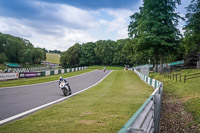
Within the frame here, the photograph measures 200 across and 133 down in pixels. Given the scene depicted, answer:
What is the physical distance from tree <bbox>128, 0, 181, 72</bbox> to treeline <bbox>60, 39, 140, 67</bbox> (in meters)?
79.2

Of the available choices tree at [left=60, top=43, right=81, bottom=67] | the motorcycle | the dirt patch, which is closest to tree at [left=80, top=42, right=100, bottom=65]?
tree at [left=60, top=43, right=81, bottom=67]

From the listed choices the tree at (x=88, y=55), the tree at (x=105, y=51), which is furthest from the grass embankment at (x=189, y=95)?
the tree at (x=88, y=55)

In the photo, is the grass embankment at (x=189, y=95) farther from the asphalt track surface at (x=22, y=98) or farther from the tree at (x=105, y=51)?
the tree at (x=105, y=51)

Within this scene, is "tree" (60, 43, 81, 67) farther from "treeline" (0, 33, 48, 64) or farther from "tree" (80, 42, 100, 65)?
"treeline" (0, 33, 48, 64)

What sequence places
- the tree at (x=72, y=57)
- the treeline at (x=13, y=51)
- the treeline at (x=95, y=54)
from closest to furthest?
1. the treeline at (x=13, y=51)
2. the treeline at (x=95, y=54)
3. the tree at (x=72, y=57)

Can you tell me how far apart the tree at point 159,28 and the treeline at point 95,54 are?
79.2 metres

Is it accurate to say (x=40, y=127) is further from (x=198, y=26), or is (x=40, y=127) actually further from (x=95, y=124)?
(x=198, y=26)

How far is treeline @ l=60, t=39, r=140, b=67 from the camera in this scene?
119 metres

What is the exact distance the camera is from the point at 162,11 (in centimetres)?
3381

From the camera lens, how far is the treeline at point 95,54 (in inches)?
4673

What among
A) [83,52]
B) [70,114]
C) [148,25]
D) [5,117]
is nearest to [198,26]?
[148,25]

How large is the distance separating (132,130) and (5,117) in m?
6.19

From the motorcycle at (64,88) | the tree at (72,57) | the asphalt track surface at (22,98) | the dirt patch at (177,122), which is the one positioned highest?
the tree at (72,57)

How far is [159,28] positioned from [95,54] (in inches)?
3669
